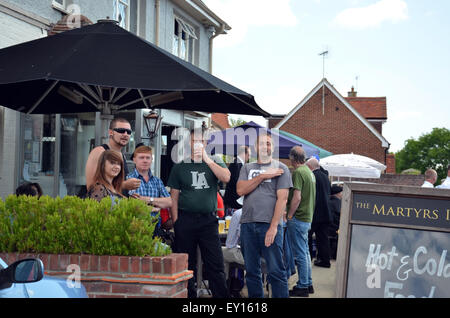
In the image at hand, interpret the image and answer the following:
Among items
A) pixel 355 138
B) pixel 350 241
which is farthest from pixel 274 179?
pixel 355 138

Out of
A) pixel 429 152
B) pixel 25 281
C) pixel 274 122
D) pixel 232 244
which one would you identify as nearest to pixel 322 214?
pixel 232 244

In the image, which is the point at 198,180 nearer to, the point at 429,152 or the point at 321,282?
the point at 321,282

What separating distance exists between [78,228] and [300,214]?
4.20m

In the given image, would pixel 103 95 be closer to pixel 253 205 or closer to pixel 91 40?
pixel 91 40

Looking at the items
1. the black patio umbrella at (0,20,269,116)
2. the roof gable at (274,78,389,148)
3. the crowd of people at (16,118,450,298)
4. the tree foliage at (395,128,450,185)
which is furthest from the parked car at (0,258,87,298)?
the tree foliage at (395,128,450,185)

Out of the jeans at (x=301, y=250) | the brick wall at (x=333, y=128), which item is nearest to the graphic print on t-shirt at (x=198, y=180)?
the jeans at (x=301, y=250)

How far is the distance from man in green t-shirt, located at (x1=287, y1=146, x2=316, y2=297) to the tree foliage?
83932 mm

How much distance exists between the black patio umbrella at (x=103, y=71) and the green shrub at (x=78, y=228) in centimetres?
121

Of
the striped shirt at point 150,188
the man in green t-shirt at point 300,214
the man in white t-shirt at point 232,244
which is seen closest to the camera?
the striped shirt at point 150,188

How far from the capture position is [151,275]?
3627mm

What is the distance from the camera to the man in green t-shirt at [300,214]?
7141 mm

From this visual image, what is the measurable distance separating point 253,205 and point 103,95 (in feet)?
7.95

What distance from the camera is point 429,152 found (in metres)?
87.4

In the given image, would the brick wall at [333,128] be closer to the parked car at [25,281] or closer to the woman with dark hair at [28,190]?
the woman with dark hair at [28,190]
